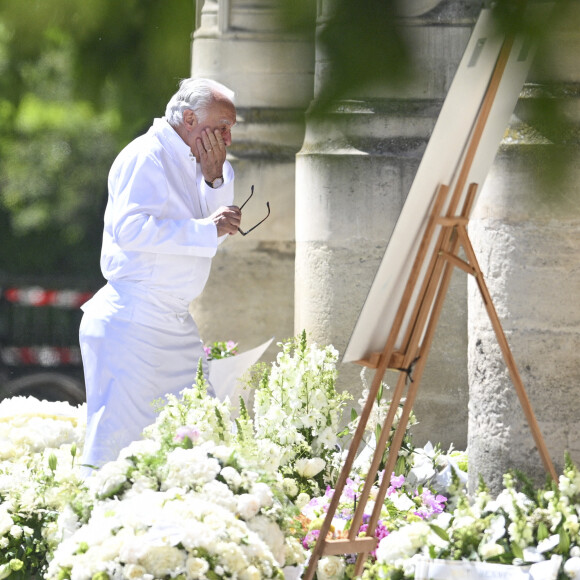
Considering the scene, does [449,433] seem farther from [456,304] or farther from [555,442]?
[555,442]

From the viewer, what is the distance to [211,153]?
16.8 feet

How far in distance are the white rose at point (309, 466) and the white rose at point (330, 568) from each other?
0.77m

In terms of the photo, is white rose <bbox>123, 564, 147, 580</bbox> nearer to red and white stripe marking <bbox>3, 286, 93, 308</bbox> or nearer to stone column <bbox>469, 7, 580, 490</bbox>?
stone column <bbox>469, 7, 580, 490</bbox>

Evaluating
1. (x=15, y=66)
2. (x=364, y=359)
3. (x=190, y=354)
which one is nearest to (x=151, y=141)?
(x=190, y=354)

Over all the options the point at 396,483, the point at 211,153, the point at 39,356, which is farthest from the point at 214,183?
the point at 39,356

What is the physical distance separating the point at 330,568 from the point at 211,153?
2000 millimetres

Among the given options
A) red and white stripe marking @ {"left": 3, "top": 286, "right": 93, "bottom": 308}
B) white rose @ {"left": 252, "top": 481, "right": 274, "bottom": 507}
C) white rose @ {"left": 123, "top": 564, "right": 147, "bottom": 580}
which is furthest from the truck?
white rose @ {"left": 123, "top": 564, "right": 147, "bottom": 580}

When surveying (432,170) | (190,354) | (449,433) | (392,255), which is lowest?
(449,433)

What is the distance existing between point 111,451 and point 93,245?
643 cm

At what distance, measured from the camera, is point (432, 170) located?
302 cm

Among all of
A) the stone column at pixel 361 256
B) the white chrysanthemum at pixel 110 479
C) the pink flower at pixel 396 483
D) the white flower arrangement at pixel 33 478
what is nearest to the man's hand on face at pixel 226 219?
the stone column at pixel 361 256

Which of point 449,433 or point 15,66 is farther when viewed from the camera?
point 449,433

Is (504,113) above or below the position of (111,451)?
above

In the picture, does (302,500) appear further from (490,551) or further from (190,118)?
(190,118)
